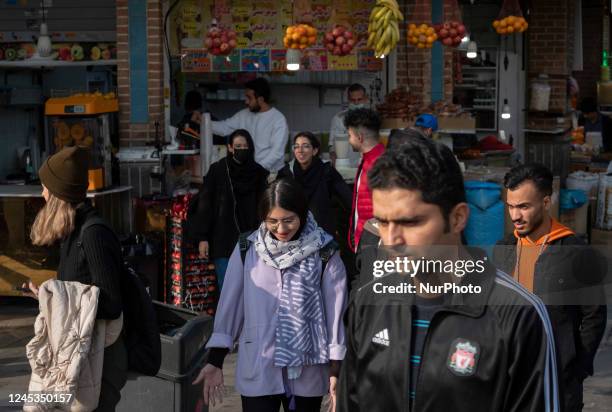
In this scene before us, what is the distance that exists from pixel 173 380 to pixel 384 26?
5.88 meters

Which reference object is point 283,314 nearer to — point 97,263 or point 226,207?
point 97,263

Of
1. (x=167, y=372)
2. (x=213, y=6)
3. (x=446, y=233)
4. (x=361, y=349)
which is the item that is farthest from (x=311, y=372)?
(x=213, y=6)

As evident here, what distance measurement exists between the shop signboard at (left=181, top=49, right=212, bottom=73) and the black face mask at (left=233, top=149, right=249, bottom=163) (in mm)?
2693

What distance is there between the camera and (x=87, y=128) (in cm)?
993

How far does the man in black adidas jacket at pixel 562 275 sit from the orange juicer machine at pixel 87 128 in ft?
17.6

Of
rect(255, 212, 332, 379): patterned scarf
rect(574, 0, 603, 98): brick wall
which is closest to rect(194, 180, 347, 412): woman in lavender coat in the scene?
rect(255, 212, 332, 379): patterned scarf

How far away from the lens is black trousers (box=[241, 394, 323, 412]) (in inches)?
187

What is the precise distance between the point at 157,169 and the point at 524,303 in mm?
7788

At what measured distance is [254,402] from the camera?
4.74 meters

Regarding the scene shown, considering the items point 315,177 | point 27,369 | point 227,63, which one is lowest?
point 27,369

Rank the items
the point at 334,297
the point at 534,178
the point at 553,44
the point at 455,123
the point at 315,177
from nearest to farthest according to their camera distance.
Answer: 1. the point at 334,297
2. the point at 534,178
3. the point at 315,177
4. the point at 455,123
5. the point at 553,44

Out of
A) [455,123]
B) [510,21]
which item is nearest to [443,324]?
[455,123]

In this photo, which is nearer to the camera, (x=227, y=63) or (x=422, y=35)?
(x=227, y=63)

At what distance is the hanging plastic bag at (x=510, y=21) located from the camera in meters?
12.7
